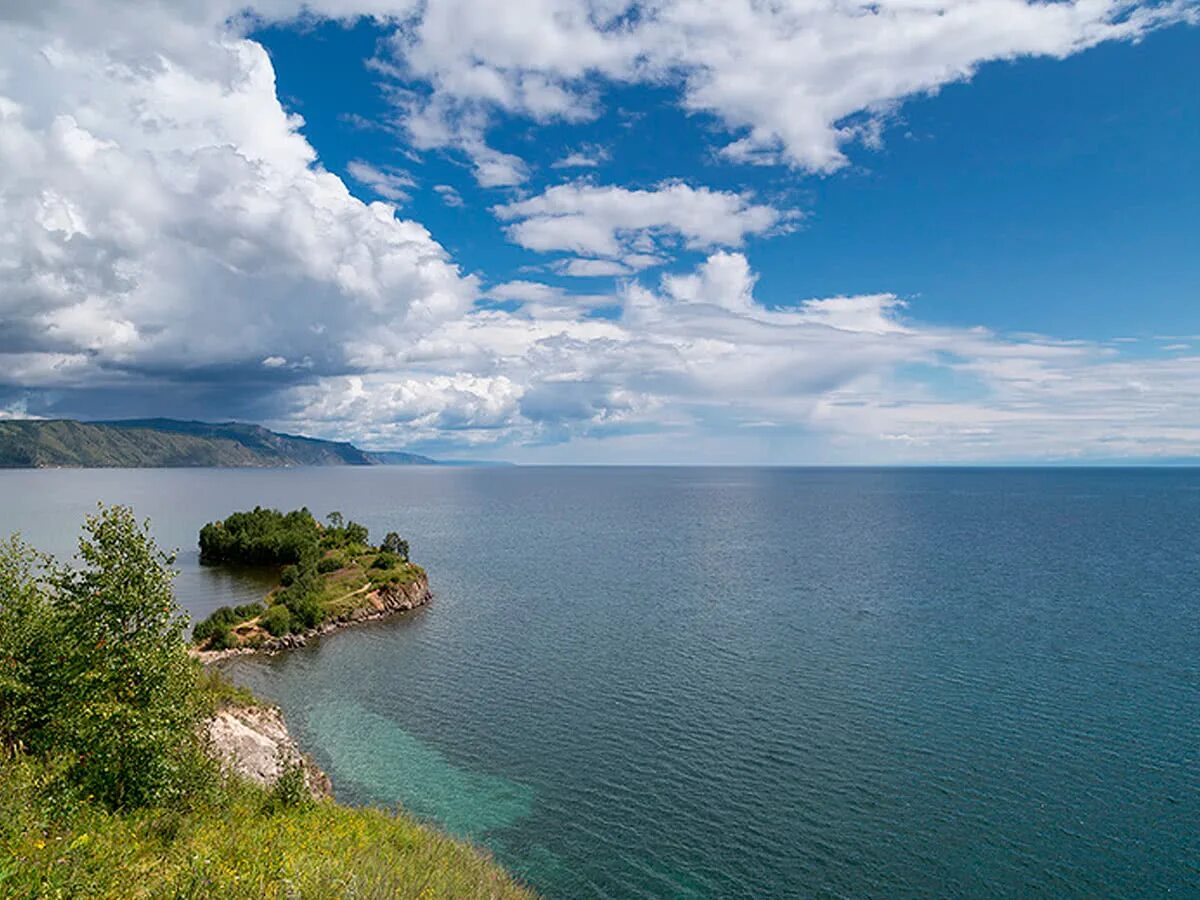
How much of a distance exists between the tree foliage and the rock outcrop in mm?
10031

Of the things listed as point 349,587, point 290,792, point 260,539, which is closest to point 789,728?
point 290,792

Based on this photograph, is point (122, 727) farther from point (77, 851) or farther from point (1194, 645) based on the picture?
point (1194, 645)

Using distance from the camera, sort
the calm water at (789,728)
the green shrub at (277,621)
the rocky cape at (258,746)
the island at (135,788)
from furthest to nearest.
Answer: the green shrub at (277,621) → the rocky cape at (258,746) → the calm water at (789,728) → the island at (135,788)

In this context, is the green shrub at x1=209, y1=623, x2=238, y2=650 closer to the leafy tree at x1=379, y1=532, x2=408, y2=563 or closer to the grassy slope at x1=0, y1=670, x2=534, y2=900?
the leafy tree at x1=379, y1=532, x2=408, y2=563

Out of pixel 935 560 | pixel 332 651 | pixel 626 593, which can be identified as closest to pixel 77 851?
pixel 332 651

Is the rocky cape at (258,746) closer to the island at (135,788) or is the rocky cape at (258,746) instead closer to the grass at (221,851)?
the island at (135,788)

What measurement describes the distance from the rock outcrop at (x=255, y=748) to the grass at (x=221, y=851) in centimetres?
370

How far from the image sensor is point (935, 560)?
123m

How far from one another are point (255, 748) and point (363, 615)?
47271 millimetres

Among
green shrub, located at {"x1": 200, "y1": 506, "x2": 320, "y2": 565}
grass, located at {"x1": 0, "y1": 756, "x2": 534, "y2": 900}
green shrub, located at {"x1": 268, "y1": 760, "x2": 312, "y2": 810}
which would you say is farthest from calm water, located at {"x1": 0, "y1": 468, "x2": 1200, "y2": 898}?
green shrub, located at {"x1": 200, "y1": 506, "x2": 320, "y2": 565}

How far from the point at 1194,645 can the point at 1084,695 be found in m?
22.7

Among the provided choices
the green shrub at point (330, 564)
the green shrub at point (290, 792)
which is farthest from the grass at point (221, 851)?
the green shrub at point (330, 564)

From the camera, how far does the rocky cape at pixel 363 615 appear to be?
73938 mm

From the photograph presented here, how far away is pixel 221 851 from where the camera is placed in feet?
75.7
